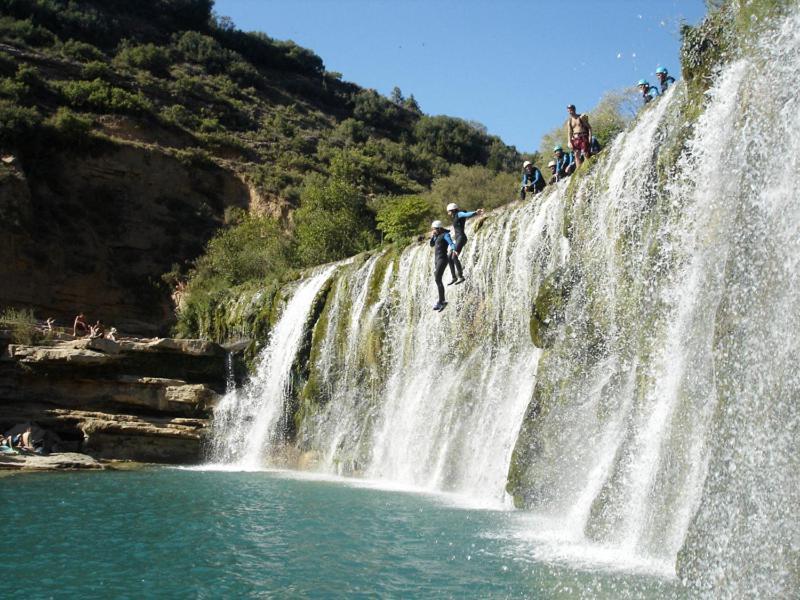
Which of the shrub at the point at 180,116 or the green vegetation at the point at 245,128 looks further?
the shrub at the point at 180,116

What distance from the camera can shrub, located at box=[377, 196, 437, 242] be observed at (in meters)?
31.6

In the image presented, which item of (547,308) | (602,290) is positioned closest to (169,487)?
(547,308)

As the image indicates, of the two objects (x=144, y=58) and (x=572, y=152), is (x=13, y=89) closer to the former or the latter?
(x=144, y=58)

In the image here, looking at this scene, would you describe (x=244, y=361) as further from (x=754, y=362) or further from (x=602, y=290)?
(x=754, y=362)

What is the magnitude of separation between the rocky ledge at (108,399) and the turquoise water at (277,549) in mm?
7027

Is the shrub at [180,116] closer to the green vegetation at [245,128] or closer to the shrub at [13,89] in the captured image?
the green vegetation at [245,128]

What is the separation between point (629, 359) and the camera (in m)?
10.5

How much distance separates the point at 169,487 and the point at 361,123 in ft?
159

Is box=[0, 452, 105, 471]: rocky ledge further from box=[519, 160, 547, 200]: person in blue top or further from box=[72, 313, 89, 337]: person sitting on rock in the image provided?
box=[519, 160, 547, 200]: person in blue top

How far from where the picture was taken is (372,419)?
1812cm

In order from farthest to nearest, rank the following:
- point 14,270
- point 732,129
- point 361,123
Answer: point 361,123 < point 14,270 < point 732,129

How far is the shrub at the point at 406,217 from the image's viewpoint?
3164cm

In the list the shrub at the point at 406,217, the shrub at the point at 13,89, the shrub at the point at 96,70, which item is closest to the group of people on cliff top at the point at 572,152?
the shrub at the point at 406,217

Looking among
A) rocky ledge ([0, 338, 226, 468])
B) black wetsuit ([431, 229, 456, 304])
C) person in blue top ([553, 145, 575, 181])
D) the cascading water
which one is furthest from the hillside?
black wetsuit ([431, 229, 456, 304])
